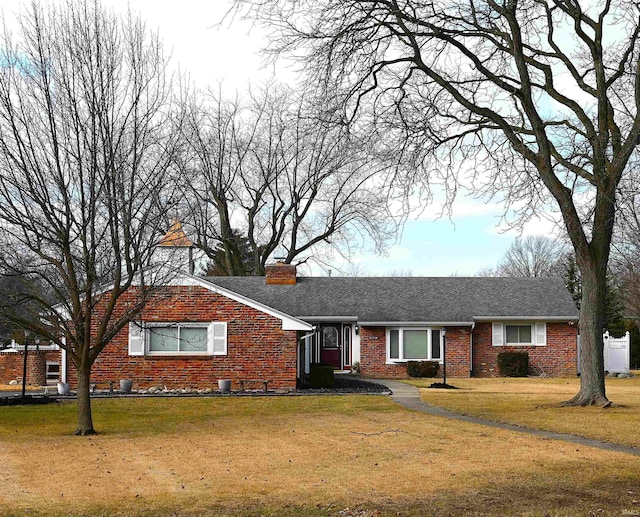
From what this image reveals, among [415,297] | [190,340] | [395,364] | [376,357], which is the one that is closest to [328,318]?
[376,357]

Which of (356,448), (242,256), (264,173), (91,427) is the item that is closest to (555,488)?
(356,448)

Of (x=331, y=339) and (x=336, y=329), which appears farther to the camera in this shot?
(x=331, y=339)

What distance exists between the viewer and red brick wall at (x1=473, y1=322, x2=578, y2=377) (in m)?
36.7

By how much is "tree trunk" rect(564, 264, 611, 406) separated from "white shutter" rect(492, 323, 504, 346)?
47.9 ft

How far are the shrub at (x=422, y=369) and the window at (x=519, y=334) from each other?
3.36m

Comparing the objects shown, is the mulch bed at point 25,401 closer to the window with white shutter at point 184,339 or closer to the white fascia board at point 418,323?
the window with white shutter at point 184,339

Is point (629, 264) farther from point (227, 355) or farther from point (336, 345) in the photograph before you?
point (227, 355)

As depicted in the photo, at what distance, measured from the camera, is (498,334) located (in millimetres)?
37062

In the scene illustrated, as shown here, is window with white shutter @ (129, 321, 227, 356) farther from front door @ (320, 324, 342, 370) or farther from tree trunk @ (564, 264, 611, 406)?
tree trunk @ (564, 264, 611, 406)

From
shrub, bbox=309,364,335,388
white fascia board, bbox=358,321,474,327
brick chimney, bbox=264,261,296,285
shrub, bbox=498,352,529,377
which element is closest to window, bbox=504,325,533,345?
shrub, bbox=498,352,529,377

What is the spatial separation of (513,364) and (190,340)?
1401 cm

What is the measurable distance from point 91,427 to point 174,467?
5035mm

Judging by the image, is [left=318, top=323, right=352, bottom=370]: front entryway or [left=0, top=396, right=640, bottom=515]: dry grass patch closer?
[left=0, top=396, right=640, bottom=515]: dry grass patch

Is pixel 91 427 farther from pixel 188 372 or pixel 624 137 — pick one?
pixel 624 137
